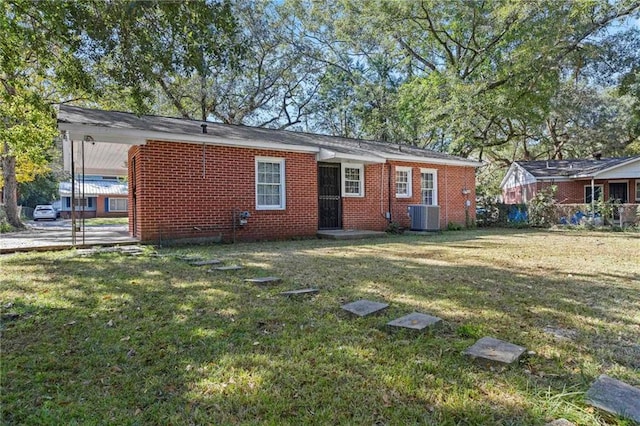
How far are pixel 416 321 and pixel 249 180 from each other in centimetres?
778

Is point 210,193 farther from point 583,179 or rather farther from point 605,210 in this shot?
point 583,179

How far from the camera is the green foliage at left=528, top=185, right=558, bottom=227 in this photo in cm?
1705

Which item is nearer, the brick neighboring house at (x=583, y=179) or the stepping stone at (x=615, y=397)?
the stepping stone at (x=615, y=397)

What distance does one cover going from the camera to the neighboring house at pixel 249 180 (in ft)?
29.4

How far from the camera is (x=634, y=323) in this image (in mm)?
3531

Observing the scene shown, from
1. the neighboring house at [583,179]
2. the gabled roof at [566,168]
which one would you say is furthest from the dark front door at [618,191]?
the gabled roof at [566,168]

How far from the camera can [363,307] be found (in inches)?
152

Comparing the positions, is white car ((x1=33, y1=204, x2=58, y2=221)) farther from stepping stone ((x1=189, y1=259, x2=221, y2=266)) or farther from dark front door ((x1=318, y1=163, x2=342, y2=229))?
stepping stone ((x1=189, y1=259, x2=221, y2=266))

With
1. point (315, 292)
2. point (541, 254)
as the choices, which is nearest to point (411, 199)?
point (541, 254)

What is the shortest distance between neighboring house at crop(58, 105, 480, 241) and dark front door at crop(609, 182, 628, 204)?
1422 centimetres

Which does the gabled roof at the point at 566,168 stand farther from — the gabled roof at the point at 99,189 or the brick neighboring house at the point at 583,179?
the gabled roof at the point at 99,189

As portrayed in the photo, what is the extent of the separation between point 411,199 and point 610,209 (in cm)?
886

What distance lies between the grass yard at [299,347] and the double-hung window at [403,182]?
27.2 feet

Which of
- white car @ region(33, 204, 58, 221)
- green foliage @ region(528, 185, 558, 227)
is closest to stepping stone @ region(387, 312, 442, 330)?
green foliage @ region(528, 185, 558, 227)
